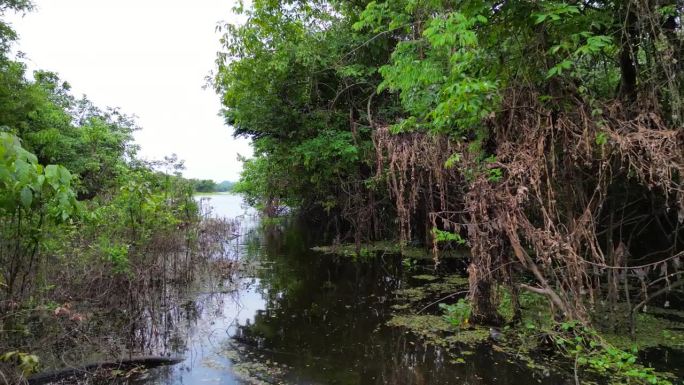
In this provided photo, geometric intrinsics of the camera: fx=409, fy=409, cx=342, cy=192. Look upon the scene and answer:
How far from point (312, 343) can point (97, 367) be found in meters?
2.27

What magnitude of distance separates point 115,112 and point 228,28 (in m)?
9.60

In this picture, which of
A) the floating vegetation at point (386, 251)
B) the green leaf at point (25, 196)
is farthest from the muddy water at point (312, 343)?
the green leaf at point (25, 196)

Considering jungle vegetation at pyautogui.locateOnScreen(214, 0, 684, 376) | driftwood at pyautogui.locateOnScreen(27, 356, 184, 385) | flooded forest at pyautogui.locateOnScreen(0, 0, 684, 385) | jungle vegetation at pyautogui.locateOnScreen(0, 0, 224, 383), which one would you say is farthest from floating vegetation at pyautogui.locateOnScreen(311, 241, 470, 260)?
driftwood at pyautogui.locateOnScreen(27, 356, 184, 385)

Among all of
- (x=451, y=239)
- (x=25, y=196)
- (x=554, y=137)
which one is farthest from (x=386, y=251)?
(x=25, y=196)

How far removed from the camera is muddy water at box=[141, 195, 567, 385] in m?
4.09

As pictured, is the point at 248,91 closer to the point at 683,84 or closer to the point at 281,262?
the point at 281,262

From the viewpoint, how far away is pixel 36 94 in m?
9.02

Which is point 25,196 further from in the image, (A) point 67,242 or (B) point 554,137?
(B) point 554,137

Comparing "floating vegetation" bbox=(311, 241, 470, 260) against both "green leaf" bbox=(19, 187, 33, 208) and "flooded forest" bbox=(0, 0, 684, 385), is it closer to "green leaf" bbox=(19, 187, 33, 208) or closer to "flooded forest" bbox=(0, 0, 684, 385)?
"flooded forest" bbox=(0, 0, 684, 385)

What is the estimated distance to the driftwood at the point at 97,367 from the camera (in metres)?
3.84

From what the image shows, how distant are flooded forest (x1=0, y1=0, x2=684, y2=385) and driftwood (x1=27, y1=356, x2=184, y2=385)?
25mm

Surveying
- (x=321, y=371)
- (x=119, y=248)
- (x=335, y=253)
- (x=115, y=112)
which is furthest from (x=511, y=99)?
(x=115, y=112)

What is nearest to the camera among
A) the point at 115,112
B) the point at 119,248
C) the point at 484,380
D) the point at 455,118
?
the point at 484,380

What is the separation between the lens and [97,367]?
4.05 m
